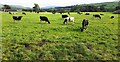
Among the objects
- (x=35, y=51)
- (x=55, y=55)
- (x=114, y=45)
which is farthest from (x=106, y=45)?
(x=35, y=51)

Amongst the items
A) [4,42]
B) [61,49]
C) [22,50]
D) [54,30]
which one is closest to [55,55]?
[61,49]

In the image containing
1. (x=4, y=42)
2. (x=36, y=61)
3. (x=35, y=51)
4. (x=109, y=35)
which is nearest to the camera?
(x=36, y=61)

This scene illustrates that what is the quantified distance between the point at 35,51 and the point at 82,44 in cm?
398

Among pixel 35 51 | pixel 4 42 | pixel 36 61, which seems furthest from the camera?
pixel 4 42

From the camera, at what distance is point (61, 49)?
54.6ft

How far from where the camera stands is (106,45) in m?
17.9

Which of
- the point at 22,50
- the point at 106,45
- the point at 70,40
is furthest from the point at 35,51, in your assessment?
the point at 106,45

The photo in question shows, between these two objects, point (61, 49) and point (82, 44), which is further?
point (82, 44)

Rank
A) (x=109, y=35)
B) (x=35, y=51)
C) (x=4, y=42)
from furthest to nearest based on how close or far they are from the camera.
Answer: (x=109, y=35)
(x=4, y=42)
(x=35, y=51)

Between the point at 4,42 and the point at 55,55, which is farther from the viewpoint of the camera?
the point at 4,42

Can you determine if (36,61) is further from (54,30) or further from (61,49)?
(54,30)

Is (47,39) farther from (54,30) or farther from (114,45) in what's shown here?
(114,45)

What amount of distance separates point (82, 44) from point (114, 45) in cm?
271

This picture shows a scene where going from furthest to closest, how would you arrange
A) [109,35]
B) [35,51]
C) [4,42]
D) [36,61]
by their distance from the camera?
[109,35] → [4,42] → [35,51] → [36,61]
